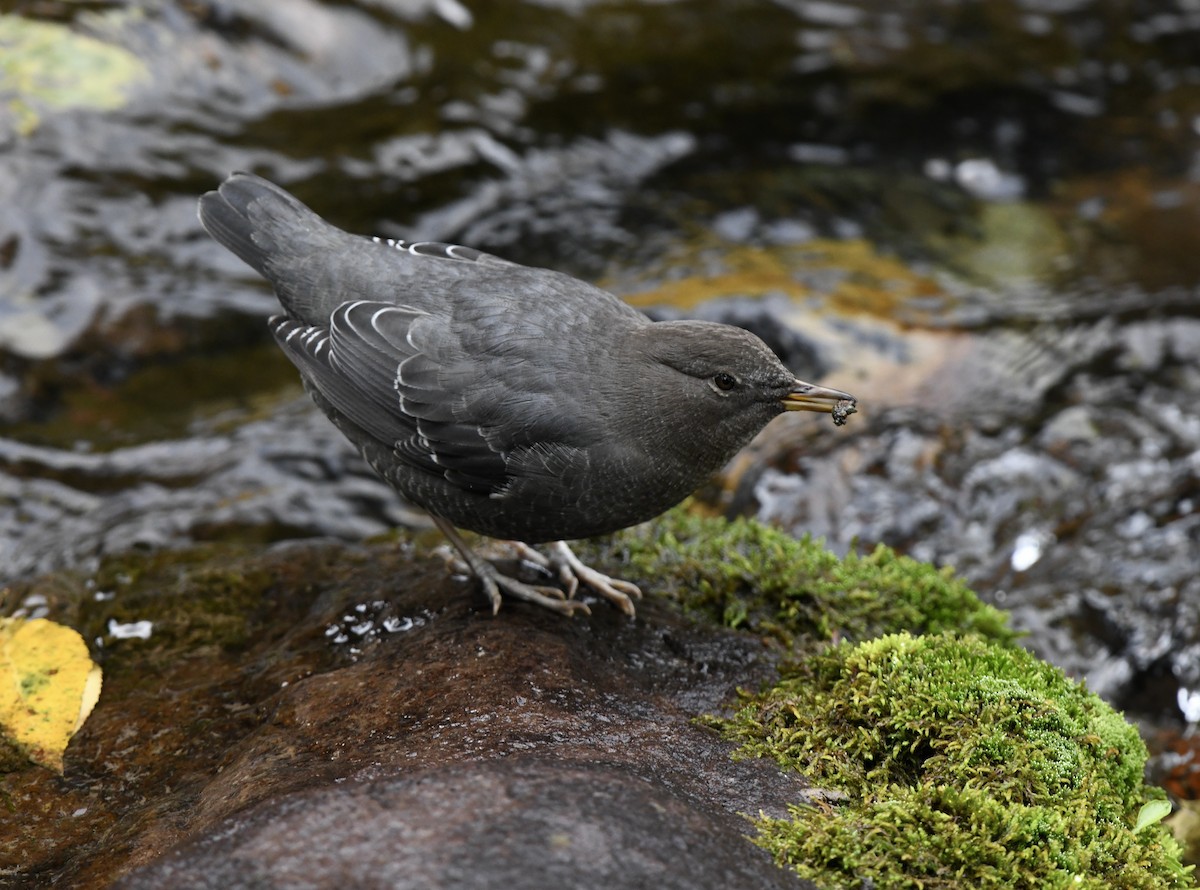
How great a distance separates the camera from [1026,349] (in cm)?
717

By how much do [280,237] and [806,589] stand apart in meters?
2.60

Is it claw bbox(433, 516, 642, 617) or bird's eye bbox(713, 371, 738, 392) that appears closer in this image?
bird's eye bbox(713, 371, 738, 392)

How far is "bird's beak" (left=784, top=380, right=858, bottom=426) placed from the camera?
3426 millimetres

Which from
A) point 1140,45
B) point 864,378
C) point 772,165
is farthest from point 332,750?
point 1140,45

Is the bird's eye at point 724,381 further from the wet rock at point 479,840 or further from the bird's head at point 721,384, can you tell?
the wet rock at point 479,840

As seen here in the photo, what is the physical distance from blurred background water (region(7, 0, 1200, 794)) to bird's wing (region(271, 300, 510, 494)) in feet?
4.96

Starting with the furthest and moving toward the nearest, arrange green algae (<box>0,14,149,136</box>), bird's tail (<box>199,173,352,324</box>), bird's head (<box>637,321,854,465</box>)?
1. green algae (<box>0,14,149,136</box>)
2. bird's tail (<box>199,173,352,324</box>)
3. bird's head (<box>637,321,854,465</box>)

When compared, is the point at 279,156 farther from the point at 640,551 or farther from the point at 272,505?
the point at 640,551

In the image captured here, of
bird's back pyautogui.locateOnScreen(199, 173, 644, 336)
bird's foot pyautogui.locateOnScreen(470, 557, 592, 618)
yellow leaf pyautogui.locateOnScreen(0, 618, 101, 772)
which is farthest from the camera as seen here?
bird's back pyautogui.locateOnScreen(199, 173, 644, 336)

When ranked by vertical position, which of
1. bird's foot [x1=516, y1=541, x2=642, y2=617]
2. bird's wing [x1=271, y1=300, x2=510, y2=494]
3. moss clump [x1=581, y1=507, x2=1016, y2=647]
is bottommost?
bird's foot [x1=516, y1=541, x2=642, y2=617]

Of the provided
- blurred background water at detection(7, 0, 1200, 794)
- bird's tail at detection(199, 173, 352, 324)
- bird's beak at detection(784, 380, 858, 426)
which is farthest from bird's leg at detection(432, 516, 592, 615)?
blurred background water at detection(7, 0, 1200, 794)

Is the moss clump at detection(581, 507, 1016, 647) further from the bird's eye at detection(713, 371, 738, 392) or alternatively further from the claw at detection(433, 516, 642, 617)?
the bird's eye at detection(713, 371, 738, 392)

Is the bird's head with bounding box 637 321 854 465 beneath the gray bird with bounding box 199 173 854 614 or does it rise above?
above

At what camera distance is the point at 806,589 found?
4000mm
